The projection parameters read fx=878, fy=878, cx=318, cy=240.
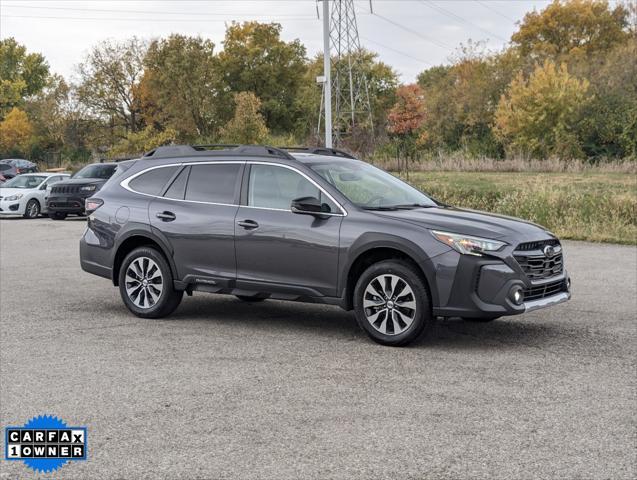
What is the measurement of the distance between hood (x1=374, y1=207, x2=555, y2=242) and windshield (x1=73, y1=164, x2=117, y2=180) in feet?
68.9

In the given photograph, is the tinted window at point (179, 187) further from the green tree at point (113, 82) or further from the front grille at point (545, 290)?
the green tree at point (113, 82)

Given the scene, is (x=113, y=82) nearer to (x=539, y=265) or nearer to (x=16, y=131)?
(x=16, y=131)

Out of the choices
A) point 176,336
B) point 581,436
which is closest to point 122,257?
point 176,336

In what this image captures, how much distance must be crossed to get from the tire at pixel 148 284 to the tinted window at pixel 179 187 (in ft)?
2.05

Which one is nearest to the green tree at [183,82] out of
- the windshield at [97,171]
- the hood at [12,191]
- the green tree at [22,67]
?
the hood at [12,191]

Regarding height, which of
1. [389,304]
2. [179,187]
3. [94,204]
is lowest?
[389,304]

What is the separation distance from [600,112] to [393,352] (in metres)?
47.2

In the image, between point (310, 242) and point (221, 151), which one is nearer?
point (310, 242)

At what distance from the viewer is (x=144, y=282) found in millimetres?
9508

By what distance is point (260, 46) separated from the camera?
74.4m

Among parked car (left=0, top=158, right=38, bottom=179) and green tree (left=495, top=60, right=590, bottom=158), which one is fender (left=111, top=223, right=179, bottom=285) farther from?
green tree (left=495, top=60, right=590, bottom=158)

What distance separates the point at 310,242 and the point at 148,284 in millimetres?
2185

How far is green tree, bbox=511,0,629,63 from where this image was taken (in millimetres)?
72938

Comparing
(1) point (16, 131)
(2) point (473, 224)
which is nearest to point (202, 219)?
(2) point (473, 224)
